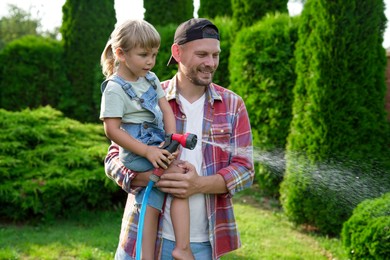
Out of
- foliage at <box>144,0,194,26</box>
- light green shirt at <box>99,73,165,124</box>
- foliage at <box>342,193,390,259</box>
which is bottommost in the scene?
foliage at <box>342,193,390,259</box>

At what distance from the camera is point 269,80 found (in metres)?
6.93

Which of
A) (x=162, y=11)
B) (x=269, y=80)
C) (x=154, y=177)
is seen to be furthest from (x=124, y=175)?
(x=162, y=11)

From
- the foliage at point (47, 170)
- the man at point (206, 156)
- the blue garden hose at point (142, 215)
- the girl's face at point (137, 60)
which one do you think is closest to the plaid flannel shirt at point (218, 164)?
the man at point (206, 156)

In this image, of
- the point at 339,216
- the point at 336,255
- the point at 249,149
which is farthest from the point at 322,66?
the point at 249,149

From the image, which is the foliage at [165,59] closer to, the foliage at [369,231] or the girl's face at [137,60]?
the foliage at [369,231]

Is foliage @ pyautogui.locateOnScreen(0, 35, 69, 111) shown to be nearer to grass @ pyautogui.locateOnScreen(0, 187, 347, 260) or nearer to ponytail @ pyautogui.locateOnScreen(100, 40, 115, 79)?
grass @ pyautogui.locateOnScreen(0, 187, 347, 260)

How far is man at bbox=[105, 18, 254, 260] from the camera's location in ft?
8.16

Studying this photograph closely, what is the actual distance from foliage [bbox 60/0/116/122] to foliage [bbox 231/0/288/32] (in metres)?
4.03

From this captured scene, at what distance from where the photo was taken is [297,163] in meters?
6.15

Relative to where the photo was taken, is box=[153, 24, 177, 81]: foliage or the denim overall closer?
the denim overall

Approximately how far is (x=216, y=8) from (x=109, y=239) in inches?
343

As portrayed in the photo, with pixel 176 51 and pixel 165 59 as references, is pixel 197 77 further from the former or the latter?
pixel 165 59

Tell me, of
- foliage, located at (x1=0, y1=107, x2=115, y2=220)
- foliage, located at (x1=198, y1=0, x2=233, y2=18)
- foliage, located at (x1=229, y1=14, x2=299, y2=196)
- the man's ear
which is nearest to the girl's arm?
the man's ear

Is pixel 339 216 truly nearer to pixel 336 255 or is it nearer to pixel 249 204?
pixel 336 255
